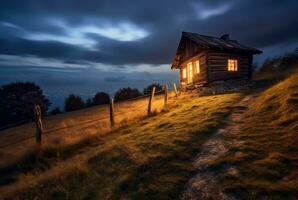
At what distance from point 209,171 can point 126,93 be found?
40.0 metres

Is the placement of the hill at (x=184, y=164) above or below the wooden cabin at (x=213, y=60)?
below

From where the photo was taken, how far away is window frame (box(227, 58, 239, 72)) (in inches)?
859

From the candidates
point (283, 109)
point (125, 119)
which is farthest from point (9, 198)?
point (283, 109)

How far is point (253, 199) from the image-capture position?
3.73 m

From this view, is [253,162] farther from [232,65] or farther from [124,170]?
[232,65]

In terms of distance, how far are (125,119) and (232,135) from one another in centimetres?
810

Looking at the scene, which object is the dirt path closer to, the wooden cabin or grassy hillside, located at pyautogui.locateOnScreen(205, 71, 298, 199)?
grassy hillside, located at pyautogui.locateOnScreen(205, 71, 298, 199)

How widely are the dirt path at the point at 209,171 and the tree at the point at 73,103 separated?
118 feet

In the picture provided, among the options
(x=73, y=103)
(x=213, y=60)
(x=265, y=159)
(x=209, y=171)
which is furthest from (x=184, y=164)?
(x=73, y=103)

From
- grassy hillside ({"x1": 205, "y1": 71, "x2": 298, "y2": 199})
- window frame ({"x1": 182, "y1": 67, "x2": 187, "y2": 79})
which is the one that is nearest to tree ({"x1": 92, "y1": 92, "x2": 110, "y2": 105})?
window frame ({"x1": 182, "y1": 67, "x2": 187, "y2": 79})

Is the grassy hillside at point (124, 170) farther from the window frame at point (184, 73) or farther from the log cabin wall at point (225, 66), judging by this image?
the window frame at point (184, 73)

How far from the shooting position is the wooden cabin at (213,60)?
20.4 meters

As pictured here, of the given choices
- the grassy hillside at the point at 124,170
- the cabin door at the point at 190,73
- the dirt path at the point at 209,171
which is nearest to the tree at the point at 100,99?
the cabin door at the point at 190,73

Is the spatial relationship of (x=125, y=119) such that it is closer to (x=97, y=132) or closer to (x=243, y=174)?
(x=97, y=132)
